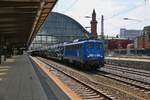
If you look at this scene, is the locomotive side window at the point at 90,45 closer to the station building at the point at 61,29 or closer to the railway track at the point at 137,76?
the railway track at the point at 137,76

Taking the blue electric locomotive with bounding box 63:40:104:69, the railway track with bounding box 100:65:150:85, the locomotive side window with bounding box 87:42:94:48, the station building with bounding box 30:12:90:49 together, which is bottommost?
the railway track with bounding box 100:65:150:85

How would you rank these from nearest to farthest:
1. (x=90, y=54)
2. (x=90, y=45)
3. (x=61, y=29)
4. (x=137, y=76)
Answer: (x=137, y=76), (x=90, y=54), (x=90, y=45), (x=61, y=29)

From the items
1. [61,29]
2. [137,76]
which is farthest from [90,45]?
[61,29]

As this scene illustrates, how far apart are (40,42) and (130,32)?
5235cm


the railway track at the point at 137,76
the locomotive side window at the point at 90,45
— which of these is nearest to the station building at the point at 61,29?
the locomotive side window at the point at 90,45

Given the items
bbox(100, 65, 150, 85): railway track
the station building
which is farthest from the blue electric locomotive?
the station building

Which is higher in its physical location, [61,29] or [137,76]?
[61,29]

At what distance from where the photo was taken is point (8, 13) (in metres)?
31.8

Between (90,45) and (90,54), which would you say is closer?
(90,54)

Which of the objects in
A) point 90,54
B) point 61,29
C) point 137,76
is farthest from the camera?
point 61,29

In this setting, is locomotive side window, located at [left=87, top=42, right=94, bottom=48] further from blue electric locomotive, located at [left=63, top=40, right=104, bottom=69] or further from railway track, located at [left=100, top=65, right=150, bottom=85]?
railway track, located at [left=100, top=65, right=150, bottom=85]

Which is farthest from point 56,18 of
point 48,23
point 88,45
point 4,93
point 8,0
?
→ point 4,93

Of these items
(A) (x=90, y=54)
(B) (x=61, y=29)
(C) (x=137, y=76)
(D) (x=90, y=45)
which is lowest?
(C) (x=137, y=76)

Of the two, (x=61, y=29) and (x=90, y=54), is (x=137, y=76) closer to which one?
(x=90, y=54)
